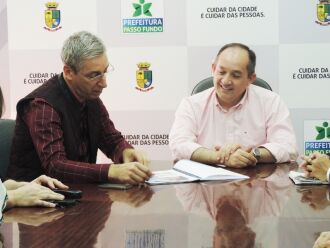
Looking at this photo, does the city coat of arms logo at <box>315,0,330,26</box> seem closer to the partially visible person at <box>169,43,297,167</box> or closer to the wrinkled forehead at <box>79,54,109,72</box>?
the partially visible person at <box>169,43,297,167</box>

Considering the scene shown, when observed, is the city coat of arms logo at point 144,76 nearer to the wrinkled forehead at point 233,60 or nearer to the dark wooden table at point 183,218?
the wrinkled forehead at point 233,60

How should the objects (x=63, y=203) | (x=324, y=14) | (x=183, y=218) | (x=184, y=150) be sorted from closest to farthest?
(x=183, y=218) < (x=63, y=203) < (x=184, y=150) < (x=324, y=14)

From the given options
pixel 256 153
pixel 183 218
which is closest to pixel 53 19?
pixel 256 153

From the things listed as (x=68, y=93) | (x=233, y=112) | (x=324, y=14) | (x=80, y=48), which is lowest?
(x=233, y=112)

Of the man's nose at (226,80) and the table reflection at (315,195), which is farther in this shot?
the man's nose at (226,80)

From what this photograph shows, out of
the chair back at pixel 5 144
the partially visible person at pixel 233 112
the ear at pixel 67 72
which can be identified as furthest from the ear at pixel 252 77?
the chair back at pixel 5 144

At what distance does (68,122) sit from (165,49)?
1934 mm

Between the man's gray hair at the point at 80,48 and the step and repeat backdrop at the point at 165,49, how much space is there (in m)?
1.68

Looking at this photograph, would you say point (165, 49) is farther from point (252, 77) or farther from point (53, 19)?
point (252, 77)

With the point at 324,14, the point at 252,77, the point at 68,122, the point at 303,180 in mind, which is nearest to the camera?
the point at 303,180

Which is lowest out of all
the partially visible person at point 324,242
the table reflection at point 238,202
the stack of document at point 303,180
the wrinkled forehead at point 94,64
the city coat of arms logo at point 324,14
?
the stack of document at point 303,180

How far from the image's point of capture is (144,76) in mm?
4234

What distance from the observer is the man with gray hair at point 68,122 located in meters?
2.24

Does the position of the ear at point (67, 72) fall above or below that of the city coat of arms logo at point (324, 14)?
below
